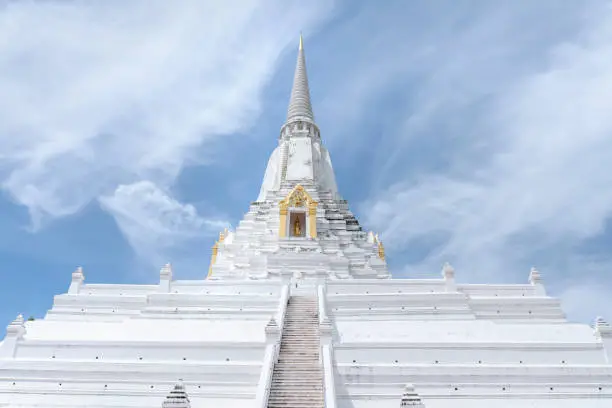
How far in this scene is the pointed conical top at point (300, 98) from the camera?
162 ft

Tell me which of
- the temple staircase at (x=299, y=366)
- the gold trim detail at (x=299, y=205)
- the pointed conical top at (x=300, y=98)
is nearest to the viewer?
the temple staircase at (x=299, y=366)

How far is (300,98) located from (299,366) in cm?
3872

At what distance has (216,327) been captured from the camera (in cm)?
2094

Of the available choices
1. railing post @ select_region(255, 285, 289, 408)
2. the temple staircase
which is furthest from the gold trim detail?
railing post @ select_region(255, 285, 289, 408)

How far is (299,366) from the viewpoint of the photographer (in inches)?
652

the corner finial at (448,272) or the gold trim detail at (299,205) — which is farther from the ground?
the gold trim detail at (299,205)

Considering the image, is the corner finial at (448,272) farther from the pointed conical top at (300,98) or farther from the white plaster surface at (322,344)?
the pointed conical top at (300,98)

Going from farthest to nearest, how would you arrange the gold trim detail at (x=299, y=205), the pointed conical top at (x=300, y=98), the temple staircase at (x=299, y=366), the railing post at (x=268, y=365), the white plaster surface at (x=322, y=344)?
the pointed conical top at (x=300, y=98) < the gold trim detail at (x=299, y=205) < the white plaster surface at (x=322, y=344) < the temple staircase at (x=299, y=366) < the railing post at (x=268, y=365)

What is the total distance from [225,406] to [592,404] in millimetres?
12467

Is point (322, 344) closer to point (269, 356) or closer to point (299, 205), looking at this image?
point (269, 356)

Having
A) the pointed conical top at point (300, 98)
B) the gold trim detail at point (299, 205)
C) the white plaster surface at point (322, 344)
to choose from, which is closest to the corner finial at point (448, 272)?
the white plaster surface at point (322, 344)

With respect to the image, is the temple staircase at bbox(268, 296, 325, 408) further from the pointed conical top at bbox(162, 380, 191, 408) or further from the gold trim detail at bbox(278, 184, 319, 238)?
the gold trim detail at bbox(278, 184, 319, 238)

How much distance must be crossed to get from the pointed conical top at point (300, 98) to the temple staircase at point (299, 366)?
30.8 metres

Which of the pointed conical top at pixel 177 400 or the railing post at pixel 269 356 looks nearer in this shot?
the pointed conical top at pixel 177 400
